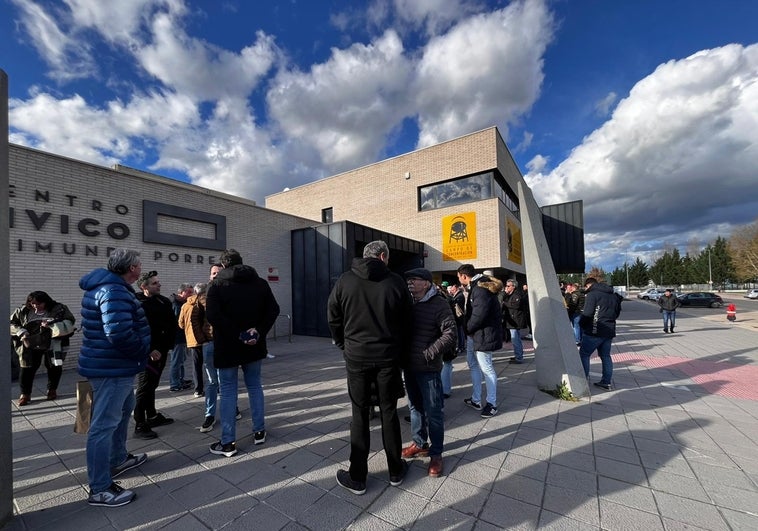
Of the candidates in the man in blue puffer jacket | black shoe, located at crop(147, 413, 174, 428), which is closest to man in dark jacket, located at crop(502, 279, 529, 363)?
black shoe, located at crop(147, 413, 174, 428)

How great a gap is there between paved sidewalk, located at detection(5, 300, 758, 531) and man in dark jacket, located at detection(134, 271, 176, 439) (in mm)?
207

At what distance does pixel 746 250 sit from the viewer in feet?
122

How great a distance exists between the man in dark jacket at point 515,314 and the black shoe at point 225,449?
19.0 feet

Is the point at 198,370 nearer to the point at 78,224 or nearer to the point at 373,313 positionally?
the point at 373,313

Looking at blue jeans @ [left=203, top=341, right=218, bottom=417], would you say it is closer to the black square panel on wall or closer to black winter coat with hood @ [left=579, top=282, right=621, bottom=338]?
black winter coat with hood @ [left=579, top=282, right=621, bottom=338]

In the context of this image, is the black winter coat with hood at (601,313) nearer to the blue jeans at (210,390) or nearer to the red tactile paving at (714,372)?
the red tactile paving at (714,372)

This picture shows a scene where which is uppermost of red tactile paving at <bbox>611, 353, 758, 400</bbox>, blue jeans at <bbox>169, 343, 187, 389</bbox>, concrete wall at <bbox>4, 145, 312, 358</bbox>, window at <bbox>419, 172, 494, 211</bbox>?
window at <bbox>419, 172, 494, 211</bbox>

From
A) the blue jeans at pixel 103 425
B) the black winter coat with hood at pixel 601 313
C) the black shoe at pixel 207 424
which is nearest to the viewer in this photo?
the blue jeans at pixel 103 425

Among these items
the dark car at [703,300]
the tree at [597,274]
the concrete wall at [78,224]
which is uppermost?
the concrete wall at [78,224]

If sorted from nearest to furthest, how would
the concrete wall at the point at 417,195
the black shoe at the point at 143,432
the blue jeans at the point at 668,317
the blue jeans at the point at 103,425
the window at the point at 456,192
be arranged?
the blue jeans at the point at 103,425 → the black shoe at the point at 143,432 → the blue jeans at the point at 668,317 → the concrete wall at the point at 417,195 → the window at the point at 456,192

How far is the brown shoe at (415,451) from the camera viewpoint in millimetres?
2844

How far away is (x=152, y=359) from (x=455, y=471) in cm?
317

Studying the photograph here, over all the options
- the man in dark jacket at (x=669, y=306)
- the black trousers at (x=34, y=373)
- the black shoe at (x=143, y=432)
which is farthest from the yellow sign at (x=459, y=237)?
the black trousers at (x=34, y=373)

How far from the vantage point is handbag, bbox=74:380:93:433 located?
8.10ft
